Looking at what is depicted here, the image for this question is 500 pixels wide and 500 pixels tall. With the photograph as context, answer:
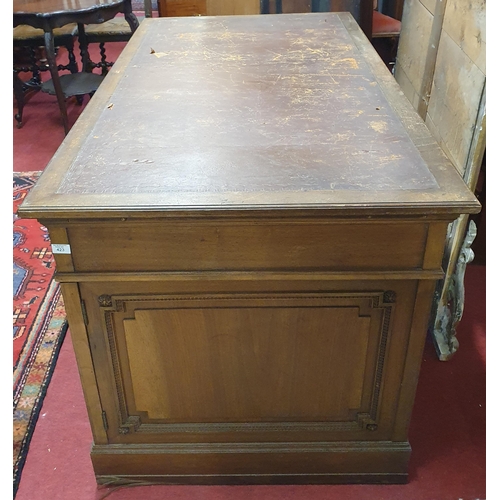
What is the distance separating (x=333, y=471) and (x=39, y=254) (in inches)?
68.6

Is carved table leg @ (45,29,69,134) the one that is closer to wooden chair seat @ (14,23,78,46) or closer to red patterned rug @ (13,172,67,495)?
wooden chair seat @ (14,23,78,46)

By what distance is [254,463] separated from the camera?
5.15ft

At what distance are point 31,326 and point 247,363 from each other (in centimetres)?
117

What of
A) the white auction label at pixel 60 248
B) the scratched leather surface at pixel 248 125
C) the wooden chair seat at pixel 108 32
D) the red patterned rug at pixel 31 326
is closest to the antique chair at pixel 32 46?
the wooden chair seat at pixel 108 32

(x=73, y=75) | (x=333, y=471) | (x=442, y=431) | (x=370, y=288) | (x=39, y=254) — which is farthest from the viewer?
(x=73, y=75)

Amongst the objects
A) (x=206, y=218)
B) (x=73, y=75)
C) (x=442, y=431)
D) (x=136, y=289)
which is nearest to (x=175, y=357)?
(x=136, y=289)

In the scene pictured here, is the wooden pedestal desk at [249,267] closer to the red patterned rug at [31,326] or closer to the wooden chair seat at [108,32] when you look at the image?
the red patterned rug at [31,326]

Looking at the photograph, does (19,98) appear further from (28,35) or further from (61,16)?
(61,16)

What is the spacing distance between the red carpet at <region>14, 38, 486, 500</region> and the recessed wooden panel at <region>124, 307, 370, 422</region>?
0.78 feet

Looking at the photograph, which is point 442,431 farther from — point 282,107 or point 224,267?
point 282,107

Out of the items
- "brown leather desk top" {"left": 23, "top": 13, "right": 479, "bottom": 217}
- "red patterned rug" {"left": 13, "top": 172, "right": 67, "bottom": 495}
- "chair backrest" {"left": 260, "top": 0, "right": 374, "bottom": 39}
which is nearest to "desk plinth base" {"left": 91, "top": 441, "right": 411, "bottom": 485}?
"red patterned rug" {"left": 13, "top": 172, "right": 67, "bottom": 495}

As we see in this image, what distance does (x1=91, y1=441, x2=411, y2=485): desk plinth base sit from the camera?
1540 mm

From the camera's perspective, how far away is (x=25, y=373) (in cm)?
200

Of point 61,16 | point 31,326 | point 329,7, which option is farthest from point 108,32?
point 31,326
